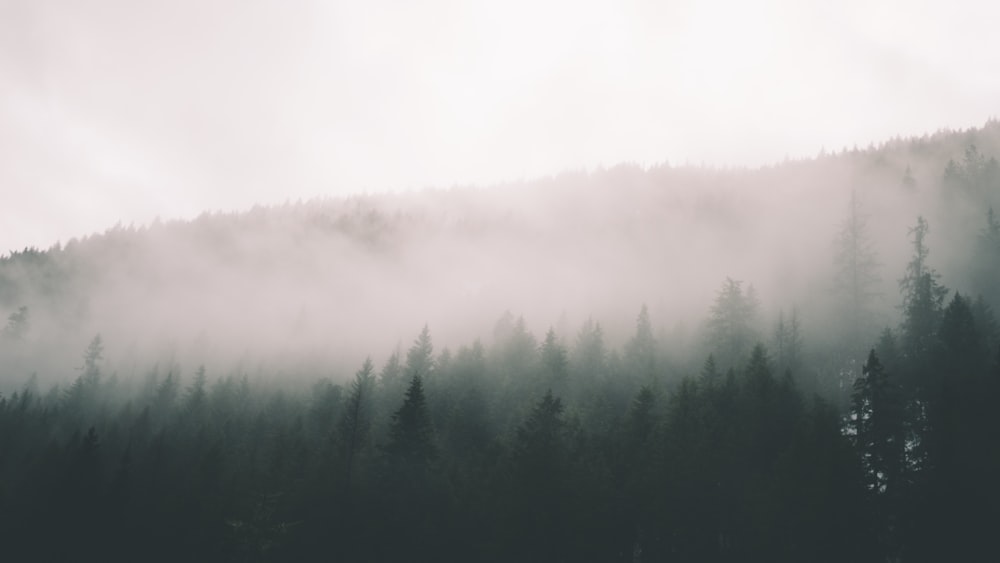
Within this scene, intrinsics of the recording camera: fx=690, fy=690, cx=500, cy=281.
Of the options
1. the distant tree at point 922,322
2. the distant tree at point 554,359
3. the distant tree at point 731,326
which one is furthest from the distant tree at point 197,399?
the distant tree at point 922,322

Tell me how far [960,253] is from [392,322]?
105 meters

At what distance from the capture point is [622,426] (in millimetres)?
58969

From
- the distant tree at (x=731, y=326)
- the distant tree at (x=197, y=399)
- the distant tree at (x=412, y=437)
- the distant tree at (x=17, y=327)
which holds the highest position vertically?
the distant tree at (x=17, y=327)

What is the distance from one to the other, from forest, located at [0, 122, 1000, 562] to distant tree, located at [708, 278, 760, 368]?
28cm

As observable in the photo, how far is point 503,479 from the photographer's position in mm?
49000

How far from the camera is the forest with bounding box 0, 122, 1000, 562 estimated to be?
40938 millimetres

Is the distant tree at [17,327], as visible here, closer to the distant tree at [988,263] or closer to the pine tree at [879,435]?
the pine tree at [879,435]

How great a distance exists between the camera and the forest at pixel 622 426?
4094 centimetres

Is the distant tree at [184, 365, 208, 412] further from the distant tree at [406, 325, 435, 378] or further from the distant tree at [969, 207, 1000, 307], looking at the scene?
the distant tree at [969, 207, 1000, 307]

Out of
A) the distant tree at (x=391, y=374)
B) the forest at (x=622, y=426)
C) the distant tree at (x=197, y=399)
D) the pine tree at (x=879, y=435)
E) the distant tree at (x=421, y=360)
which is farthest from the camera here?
the distant tree at (x=197, y=399)

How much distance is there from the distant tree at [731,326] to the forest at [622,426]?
284 mm

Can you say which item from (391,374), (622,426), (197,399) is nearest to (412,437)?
(622,426)

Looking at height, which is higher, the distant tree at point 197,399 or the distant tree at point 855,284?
the distant tree at point 855,284

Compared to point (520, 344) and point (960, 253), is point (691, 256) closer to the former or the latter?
point (960, 253)
